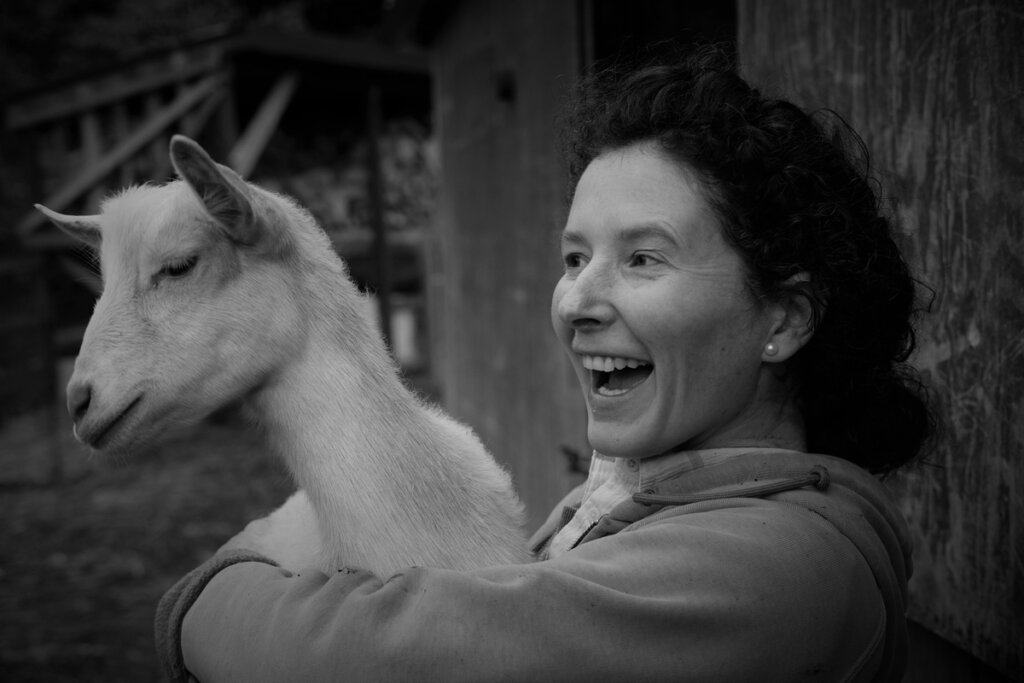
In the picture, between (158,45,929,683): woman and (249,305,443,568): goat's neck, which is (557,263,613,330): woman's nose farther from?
(249,305,443,568): goat's neck

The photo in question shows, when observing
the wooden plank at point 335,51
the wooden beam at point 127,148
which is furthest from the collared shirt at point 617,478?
the wooden plank at point 335,51

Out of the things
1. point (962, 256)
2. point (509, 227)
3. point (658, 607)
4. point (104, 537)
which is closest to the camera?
point (658, 607)

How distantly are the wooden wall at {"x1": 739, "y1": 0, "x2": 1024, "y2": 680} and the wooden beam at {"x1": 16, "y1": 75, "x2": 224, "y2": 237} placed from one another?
7186 mm

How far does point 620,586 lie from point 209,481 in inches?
320

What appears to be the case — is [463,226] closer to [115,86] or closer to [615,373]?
[115,86]

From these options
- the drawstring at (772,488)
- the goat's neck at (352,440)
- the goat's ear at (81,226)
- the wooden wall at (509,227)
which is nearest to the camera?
the drawstring at (772,488)

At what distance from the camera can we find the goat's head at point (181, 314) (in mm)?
1918

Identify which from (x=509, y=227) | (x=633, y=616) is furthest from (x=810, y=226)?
(x=509, y=227)

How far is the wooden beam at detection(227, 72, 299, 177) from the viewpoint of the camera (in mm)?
7988

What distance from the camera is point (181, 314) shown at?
1975 mm

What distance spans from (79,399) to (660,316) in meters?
1.25

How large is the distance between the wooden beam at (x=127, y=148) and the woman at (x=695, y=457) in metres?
7.05

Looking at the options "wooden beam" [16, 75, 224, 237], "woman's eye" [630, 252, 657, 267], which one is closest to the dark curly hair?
"woman's eye" [630, 252, 657, 267]

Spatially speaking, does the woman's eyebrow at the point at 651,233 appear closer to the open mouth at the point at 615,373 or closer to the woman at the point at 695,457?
the woman at the point at 695,457
